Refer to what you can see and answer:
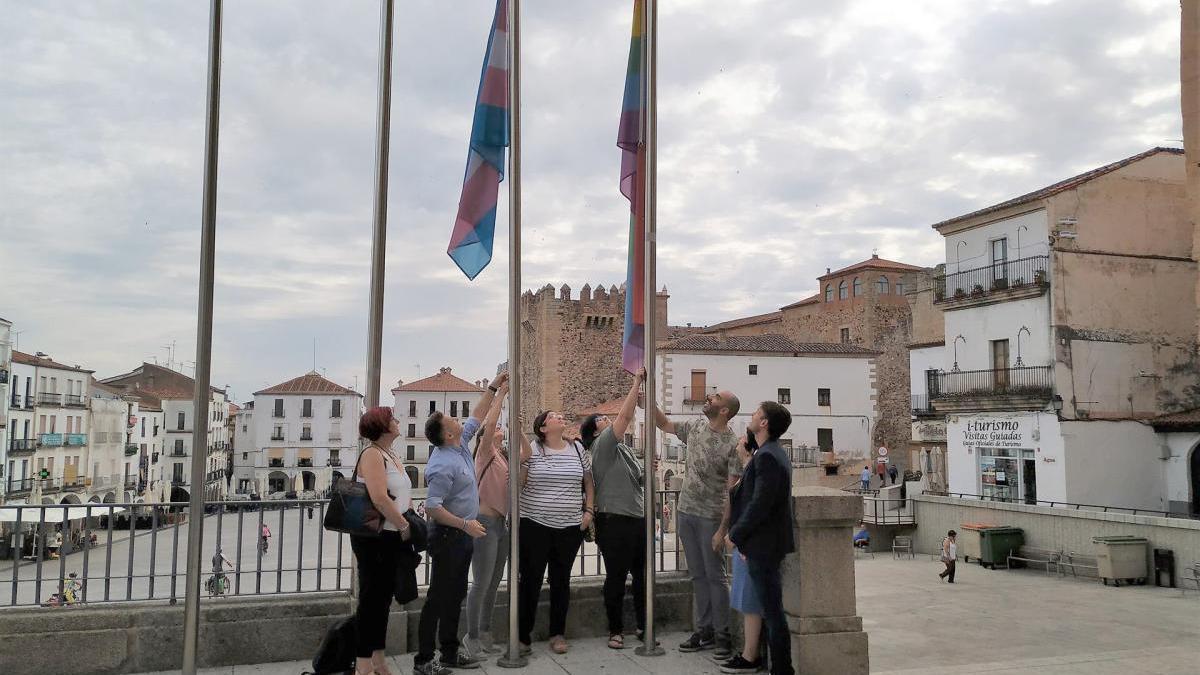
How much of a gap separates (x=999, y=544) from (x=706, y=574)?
1658 centimetres

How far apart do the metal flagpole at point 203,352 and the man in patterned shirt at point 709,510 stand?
3.14 metres

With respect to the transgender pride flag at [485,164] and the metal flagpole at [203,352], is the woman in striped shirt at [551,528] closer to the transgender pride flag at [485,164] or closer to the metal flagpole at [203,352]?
the transgender pride flag at [485,164]

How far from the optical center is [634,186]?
7.23 m

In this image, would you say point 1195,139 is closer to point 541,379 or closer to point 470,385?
point 541,379

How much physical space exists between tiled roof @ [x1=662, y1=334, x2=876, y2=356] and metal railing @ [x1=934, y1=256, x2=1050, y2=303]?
16013mm

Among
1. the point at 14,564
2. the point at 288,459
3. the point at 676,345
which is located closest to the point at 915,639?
the point at 14,564

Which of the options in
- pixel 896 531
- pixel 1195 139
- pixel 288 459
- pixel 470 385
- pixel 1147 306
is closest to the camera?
pixel 1195 139

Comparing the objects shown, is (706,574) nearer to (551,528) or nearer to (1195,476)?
(551,528)

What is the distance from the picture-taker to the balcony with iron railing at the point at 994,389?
84.8 feet

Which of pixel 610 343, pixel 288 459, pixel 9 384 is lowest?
pixel 288 459

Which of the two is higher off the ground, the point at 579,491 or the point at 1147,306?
the point at 1147,306

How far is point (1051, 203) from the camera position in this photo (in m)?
25.7

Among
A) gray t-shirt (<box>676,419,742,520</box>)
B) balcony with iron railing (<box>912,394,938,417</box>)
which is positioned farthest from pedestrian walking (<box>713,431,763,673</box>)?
A: balcony with iron railing (<box>912,394,938,417</box>)

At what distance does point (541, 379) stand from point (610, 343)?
550 centimetres
